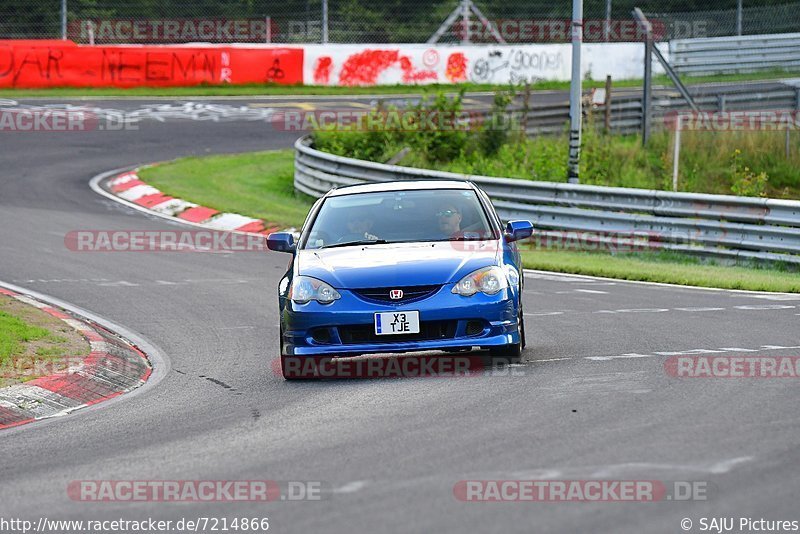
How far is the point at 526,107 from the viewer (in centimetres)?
2916

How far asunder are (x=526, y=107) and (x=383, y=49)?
1398cm

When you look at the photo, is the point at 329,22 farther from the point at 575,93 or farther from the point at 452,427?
the point at 452,427

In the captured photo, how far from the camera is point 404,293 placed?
9938 millimetres

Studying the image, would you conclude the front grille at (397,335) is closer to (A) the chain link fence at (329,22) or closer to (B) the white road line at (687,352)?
(B) the white road line at (687,352)

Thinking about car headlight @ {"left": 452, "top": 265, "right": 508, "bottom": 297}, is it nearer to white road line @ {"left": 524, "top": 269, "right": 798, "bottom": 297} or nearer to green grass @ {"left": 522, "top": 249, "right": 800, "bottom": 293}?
white road line @ {"left": 524, "top": 269, "right": 798, "bottom": 297}

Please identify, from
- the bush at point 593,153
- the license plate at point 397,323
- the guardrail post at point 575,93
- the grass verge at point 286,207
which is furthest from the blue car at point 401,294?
the bush at point 593,153

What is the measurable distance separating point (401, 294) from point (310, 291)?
74 cm

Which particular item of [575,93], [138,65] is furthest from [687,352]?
[138,65]

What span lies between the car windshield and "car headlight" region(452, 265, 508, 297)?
2.59ft

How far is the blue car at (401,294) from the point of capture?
9.89 meters

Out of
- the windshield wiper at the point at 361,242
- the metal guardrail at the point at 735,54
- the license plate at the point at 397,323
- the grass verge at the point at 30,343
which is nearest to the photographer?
the license plate at the point at 397,323

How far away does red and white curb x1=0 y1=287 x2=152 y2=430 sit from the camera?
9359 millimetres

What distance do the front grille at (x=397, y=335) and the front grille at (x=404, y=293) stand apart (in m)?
0.21

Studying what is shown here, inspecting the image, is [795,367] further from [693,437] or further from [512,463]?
[512,463]
